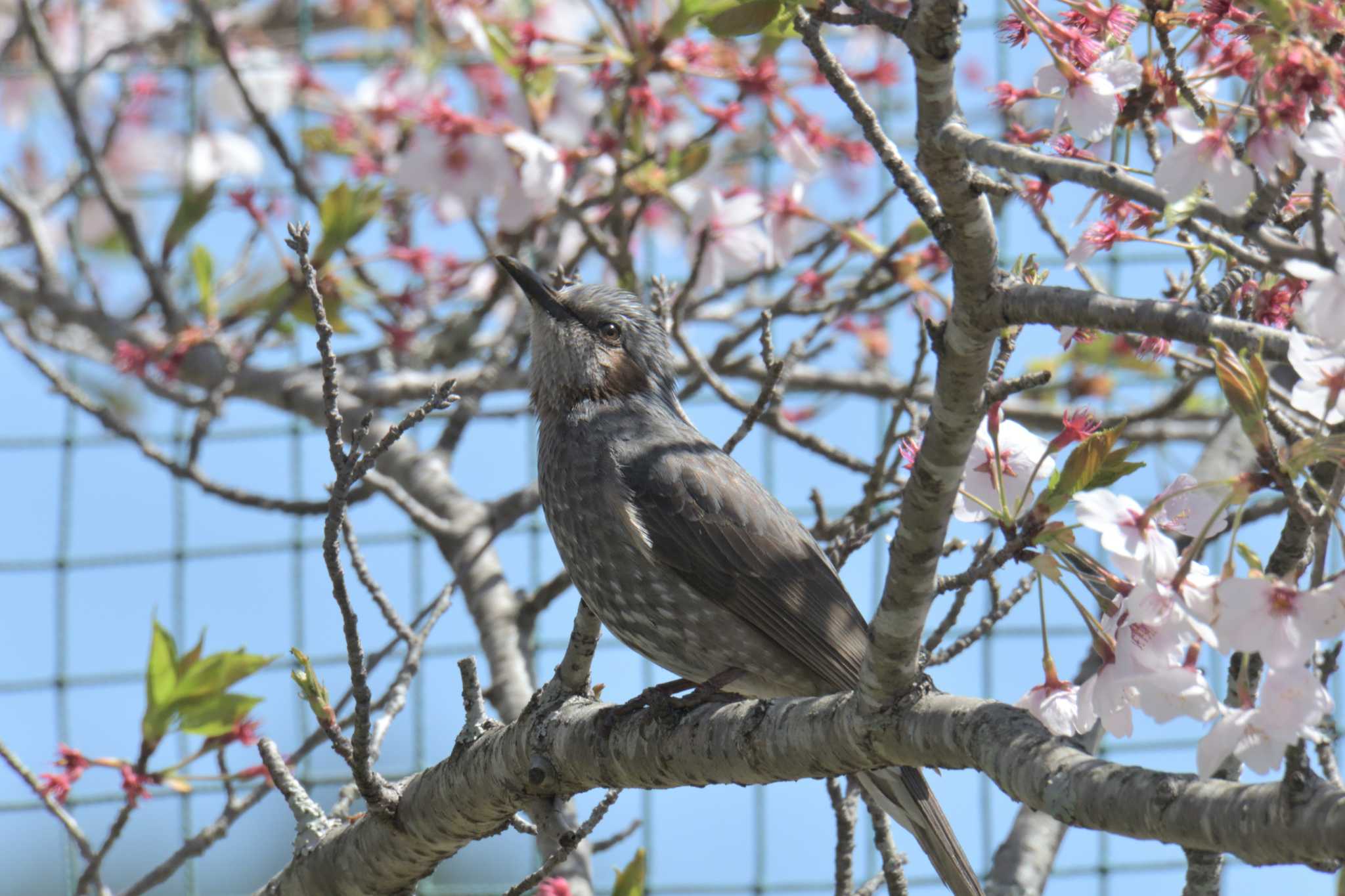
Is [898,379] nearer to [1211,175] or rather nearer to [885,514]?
[885,514]

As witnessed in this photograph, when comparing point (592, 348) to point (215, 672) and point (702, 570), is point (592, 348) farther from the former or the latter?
point (215, 672)

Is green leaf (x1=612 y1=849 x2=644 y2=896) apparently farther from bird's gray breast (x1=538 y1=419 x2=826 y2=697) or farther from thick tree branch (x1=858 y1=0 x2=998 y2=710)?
thick tree branch (x1=858 y1=0 x2=998 y2=710)

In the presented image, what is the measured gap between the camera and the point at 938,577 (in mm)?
2189

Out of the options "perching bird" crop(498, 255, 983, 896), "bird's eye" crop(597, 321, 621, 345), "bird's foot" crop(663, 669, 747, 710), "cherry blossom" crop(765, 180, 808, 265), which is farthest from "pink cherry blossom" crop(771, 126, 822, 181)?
"bird's foot" crop(663, 669, 747, 710)

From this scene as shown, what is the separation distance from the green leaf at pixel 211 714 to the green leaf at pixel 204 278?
1.42m

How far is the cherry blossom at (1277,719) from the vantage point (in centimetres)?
157

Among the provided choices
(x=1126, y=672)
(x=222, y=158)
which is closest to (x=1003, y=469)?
(x=1126, y=672)

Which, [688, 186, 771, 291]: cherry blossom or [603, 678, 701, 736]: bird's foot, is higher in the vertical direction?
[688, 186, 771, 291]: cherry blossom

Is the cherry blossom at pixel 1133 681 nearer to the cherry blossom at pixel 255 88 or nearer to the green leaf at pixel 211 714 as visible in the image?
the green leaf at pixel 211 714

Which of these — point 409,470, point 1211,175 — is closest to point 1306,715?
point 1211,175

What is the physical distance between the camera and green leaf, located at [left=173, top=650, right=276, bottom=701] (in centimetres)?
331

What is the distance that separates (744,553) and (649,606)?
0.25 meters

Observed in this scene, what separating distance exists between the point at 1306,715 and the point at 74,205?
5330 mm

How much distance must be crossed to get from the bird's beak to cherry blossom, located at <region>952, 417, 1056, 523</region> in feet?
5.52
